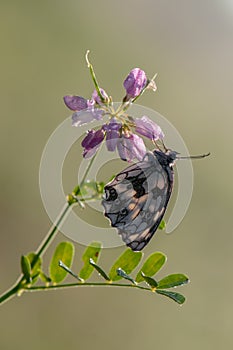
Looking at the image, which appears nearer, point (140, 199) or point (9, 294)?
point (9, 294)

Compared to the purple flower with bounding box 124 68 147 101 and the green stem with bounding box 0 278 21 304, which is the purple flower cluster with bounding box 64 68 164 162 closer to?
the purple flower with bounding box 124 68 147 101

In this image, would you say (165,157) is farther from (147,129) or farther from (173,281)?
(173,281)

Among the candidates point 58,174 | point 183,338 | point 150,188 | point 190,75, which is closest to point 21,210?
point 183,338

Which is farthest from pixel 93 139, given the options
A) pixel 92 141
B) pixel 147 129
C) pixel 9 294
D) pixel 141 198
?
pixel 9 294

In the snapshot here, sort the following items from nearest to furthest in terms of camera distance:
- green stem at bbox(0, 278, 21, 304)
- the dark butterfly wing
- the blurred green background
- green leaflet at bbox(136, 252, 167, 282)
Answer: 1. green stem at bbox(0, 278, 21, 304)
2. the dark butterfly wing
3. green leaflet at bbox(136, 252, 167, 282)
4. the blurred green background

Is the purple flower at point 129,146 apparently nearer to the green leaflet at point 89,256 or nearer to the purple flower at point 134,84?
the purple flower at point 134,84

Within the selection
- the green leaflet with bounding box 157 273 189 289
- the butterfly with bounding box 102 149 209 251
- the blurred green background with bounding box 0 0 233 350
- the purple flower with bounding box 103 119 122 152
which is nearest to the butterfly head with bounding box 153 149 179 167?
the butterfly with bounding box 102 149 209 251
